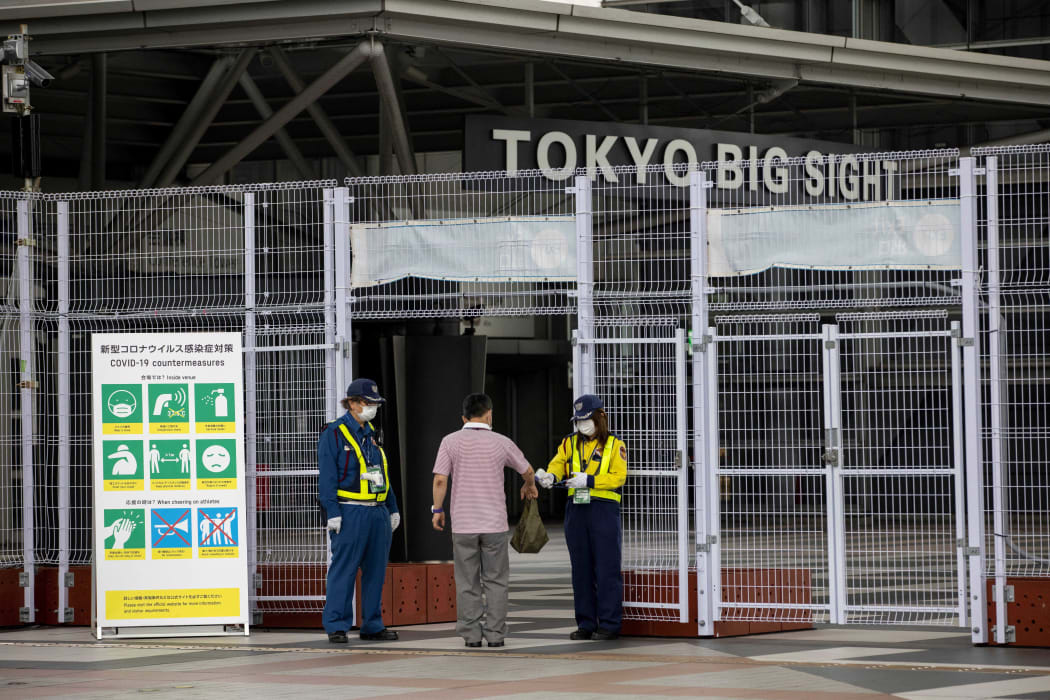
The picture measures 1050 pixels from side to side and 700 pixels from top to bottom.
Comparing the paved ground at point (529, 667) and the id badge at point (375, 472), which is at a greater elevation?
the id badge at point (375, 472)

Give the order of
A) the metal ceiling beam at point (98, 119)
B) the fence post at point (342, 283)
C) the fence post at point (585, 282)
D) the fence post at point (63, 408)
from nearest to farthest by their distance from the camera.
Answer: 1. the fence post at point (585, 282)
2. the fence post at point (342, 283)
3. the fence post at point (63, 408)
4. the metal ceiling beam at point (98, 119)

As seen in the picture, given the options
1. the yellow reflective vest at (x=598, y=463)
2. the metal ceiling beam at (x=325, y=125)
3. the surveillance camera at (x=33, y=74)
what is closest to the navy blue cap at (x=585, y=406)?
the yellow reflective vest at (x=598, y=463)

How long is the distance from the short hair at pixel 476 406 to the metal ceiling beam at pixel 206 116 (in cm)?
925

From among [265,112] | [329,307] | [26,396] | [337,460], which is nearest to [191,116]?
[265,112]

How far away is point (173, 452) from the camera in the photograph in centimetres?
1139

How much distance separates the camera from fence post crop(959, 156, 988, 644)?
395 inches

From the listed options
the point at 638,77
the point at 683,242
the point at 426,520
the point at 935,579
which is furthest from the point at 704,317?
the point at 638,77

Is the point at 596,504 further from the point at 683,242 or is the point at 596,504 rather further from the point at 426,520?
the point at 426,520

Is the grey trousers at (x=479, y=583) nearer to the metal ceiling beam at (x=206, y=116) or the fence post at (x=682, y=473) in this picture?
the fence post at (x=682, y=473)

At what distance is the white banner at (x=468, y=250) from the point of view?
1128cm

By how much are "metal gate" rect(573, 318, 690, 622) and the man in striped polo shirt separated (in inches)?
37.8

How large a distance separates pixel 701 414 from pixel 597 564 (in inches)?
50.9

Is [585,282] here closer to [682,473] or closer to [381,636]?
[682,473]

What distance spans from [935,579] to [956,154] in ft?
11.5
